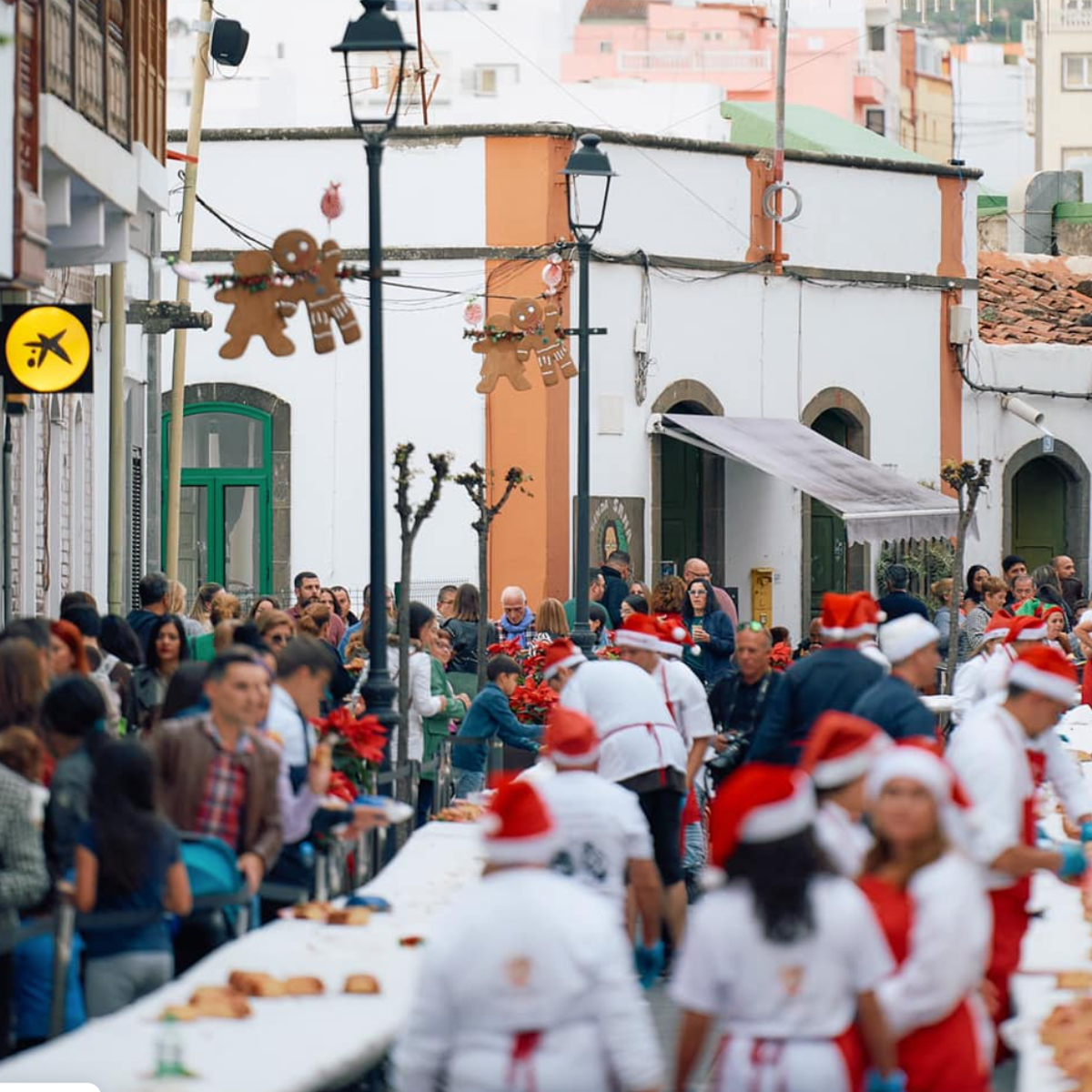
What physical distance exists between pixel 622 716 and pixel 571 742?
3239 mm

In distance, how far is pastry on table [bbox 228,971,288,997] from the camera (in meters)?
9.21

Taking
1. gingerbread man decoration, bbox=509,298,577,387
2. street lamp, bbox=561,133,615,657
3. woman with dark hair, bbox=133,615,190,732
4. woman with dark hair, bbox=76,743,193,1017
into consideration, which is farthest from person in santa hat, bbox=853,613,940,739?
gingerbread man decoration, bbox=509,298,577,387

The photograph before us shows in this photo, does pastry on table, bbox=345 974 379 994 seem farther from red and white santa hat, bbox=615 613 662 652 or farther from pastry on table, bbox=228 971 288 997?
red and white santa hat, bbox=615 613 662 652

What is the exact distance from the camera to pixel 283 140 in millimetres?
33250

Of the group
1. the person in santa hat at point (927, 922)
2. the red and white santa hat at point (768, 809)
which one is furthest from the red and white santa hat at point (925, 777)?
the red and white santa hat at point (768, 809)

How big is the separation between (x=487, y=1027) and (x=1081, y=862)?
3334 millimetres

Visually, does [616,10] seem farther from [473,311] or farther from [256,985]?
[256,985]

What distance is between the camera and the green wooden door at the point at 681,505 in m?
35.2

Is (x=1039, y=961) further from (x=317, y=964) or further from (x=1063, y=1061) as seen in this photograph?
(x=317, y=964)

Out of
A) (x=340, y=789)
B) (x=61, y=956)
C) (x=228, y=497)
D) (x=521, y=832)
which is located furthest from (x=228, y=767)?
(x=228, y=497)

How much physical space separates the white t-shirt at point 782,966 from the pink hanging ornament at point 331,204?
26298 mm

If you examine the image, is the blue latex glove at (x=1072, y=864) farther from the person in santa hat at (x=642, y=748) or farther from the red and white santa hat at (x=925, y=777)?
the person in santa hat at (x=642, y=748)

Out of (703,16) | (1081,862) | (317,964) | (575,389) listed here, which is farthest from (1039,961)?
(703,16)

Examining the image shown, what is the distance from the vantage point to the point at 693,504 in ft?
117
